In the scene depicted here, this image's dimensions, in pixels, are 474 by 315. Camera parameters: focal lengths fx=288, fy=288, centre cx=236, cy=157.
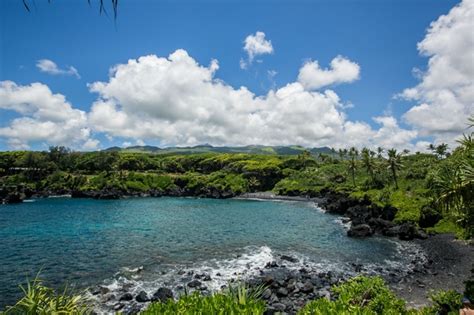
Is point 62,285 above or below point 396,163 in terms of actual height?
below

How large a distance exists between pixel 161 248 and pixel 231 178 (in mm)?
100363

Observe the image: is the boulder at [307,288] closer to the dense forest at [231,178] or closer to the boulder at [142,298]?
the boulder at [142,298]

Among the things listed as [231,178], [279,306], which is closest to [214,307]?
[279,306]

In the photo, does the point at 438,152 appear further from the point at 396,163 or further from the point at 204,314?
the point at 204,314

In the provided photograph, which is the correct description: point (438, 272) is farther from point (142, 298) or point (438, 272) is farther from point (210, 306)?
point (210, 306)

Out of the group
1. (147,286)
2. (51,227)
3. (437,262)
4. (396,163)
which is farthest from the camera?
(396,163)

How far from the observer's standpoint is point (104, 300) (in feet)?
79.2

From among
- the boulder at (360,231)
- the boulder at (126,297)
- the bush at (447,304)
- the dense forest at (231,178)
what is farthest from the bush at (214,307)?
the dense forest at (231,178)

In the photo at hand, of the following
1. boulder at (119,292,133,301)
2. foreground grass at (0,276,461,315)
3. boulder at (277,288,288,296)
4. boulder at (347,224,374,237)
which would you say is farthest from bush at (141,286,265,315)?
boulder at (347,224,374,237)

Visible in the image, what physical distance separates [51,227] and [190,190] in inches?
3126

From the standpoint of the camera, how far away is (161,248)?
41125 mm

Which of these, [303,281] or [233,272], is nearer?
[303,281]

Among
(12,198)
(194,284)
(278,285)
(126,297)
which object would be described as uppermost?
(126,297)

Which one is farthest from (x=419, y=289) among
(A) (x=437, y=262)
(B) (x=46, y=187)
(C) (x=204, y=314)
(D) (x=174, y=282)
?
(B) (x=46, y=187)
